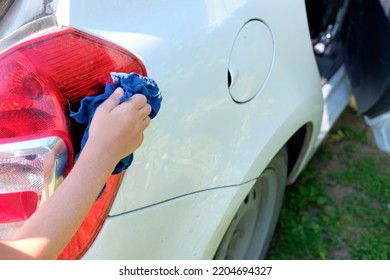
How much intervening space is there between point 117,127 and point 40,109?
0.21m

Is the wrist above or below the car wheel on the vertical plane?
above

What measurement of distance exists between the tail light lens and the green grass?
5.65 feet

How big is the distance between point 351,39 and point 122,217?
2.06m

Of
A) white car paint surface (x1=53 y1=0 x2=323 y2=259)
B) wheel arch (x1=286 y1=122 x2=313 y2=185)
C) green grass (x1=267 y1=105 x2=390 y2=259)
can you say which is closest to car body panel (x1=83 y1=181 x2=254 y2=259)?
white car paint surface (x1=53 y1=0 x2=323 y2=259)

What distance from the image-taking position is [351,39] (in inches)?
117

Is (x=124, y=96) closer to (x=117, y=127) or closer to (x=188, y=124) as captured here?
(x=117, y=127)

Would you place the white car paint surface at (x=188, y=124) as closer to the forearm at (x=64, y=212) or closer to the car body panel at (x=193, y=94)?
the car body panel at (x=193, y=94)

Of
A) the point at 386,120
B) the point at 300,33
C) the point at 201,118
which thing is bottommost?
the point at 386,120

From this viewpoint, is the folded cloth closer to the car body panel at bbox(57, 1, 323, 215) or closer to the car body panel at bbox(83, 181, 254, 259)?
the car body panel at bbox(57, 1, 323, 215)

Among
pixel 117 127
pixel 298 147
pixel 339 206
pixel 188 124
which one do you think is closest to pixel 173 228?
pixel 188 124

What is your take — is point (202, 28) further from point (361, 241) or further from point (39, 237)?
point (361, 241)

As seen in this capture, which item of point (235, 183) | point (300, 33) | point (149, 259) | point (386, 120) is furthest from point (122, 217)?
point (386, 120)

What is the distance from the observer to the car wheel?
6.86 ft

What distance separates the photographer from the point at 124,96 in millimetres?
1217
